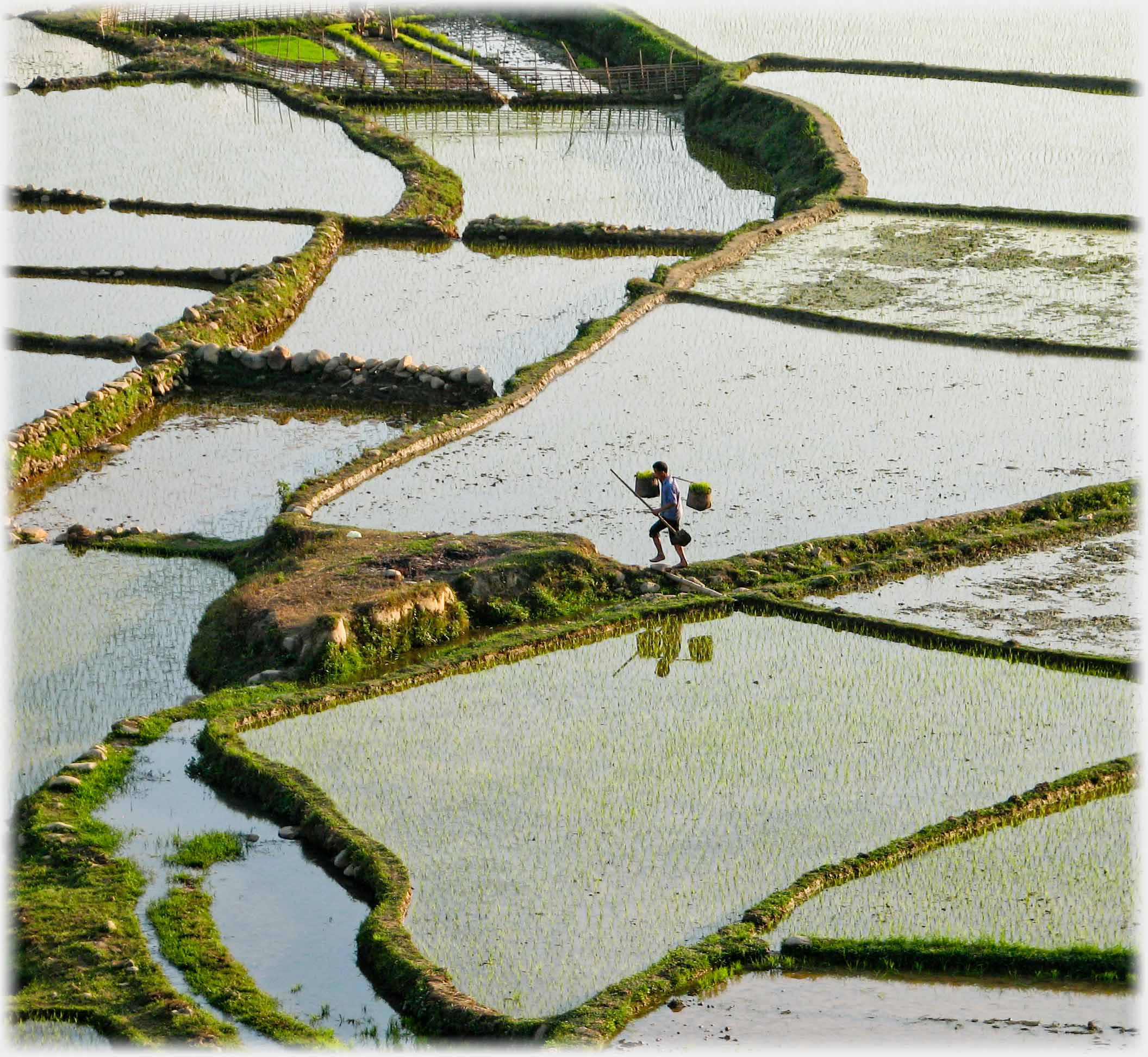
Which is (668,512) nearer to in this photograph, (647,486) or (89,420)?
(647,486)

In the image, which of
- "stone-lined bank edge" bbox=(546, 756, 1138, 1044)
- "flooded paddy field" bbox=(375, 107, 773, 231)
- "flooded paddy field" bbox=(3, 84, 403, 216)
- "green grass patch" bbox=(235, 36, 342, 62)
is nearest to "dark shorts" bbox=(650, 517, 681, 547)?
"stone-lined bank edge" bbox=(546, 756, 1138, 1044)

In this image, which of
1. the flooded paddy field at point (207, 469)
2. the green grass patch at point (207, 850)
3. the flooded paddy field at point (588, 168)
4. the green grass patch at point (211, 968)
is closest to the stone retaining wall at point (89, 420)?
the flooded paddy field at point (207, 469)

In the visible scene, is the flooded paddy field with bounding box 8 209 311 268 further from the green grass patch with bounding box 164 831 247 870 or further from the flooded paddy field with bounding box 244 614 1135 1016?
the green grass patch with bounding box 164 831 247 870

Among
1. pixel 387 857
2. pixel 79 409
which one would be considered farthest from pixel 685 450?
pixel 387 857

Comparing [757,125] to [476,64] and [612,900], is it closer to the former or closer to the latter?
[476,64]

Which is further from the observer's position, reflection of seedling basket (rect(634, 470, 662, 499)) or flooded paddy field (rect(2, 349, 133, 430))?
flooded paddy field (rect(2, 349, 133, 430))

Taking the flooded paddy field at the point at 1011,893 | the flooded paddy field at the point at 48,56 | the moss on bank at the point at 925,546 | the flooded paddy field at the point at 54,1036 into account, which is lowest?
the flooded paddy field at the point at 54,1036

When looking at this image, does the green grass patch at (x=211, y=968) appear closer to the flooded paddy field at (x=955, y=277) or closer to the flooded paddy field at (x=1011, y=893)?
the flooded paddy field at (x=1011, y=893)
